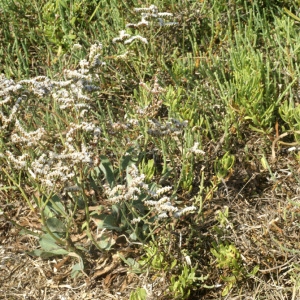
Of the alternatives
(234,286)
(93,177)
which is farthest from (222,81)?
(234,286)

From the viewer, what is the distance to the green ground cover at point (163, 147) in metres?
2.34

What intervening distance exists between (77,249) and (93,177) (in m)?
0.39

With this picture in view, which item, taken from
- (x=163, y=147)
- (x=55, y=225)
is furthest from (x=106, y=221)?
(x=163, y=147)

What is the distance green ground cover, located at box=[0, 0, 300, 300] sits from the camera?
2342mm

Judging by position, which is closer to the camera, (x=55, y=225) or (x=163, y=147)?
(x=55, y=225)

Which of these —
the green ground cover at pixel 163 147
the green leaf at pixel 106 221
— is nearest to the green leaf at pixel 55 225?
the green ground cover at pixel 163 147

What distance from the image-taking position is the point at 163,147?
2666 millimetres

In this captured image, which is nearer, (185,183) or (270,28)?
(185,183)

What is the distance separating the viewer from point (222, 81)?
10.5 ft

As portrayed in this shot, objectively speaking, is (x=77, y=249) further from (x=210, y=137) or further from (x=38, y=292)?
(x=210, y=137)

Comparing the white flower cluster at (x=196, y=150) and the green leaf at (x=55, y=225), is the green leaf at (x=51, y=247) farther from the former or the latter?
the white flower cluster at (x=196, y=150)

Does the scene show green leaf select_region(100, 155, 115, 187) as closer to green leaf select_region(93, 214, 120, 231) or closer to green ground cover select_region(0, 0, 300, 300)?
green ground cover select_region(0, 0, 300, 300)

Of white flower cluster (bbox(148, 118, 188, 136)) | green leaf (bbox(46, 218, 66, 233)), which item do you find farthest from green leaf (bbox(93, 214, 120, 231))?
white flower cluster (bbox(148, 118, 188, 136))

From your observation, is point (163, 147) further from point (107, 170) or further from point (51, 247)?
point (51, 247)
